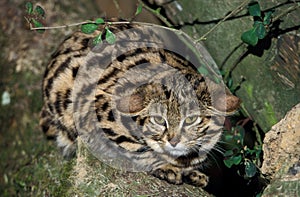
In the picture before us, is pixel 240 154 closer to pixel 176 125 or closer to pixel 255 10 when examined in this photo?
pixel 176 125

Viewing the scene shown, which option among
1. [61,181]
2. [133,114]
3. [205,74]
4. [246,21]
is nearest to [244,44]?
[246,21]

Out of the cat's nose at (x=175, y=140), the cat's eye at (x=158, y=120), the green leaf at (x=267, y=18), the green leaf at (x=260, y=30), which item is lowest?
the cat's nose at (x=175, y=140)

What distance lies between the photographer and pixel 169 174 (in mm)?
3643

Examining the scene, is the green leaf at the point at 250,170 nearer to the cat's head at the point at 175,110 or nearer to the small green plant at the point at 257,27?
the cat's head at the point at 175,110

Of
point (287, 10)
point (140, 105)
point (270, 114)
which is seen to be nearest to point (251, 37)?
point (287, 10)

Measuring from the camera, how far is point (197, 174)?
3.77 meters

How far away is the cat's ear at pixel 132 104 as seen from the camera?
10.8ft

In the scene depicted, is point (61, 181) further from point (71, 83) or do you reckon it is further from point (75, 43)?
point (75, 43)

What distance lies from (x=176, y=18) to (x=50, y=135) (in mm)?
1337

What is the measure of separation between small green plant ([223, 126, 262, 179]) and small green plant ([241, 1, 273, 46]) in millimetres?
629

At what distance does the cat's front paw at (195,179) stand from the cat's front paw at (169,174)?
0.31 ft

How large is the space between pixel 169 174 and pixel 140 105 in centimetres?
60

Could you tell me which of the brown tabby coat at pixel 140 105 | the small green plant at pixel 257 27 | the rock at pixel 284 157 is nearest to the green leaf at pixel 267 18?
the small green plant at pixel 257 27

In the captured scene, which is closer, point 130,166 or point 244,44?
point 130,166
